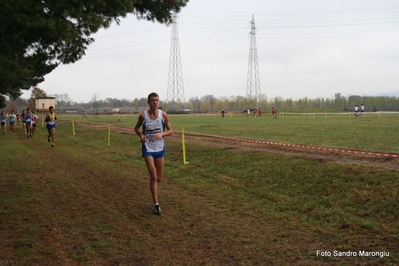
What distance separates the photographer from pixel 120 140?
2039 centimetres

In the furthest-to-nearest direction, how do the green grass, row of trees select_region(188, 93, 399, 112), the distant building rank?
row of trees select_region(188, 93, 399, 112), the distant building, the green grass

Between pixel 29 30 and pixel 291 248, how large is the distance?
230 inches

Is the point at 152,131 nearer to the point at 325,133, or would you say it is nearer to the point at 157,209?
the point at 157,209

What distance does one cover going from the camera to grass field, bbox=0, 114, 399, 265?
473cm

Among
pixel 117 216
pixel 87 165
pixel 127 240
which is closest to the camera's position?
pixel 127 240

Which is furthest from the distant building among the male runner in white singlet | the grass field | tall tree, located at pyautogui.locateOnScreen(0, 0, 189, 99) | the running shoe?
the running shoe

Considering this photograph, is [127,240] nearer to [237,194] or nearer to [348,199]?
[237,194]

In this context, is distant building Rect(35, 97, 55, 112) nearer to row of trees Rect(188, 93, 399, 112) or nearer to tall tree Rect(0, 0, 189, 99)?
row of trees Rect(188, 93, 399, 112)

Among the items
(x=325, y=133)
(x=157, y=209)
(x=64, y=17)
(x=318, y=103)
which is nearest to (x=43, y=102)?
(x=325, y=133)

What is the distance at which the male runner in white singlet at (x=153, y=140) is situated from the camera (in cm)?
659

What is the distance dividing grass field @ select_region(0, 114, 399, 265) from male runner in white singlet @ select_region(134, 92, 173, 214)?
64cm

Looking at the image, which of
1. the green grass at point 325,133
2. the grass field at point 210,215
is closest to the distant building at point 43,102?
the green grass at point 325,133

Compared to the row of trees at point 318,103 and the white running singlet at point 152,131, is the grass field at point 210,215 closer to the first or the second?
the white running singlet at point 152,131

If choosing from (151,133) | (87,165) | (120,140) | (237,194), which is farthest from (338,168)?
(120,140)
